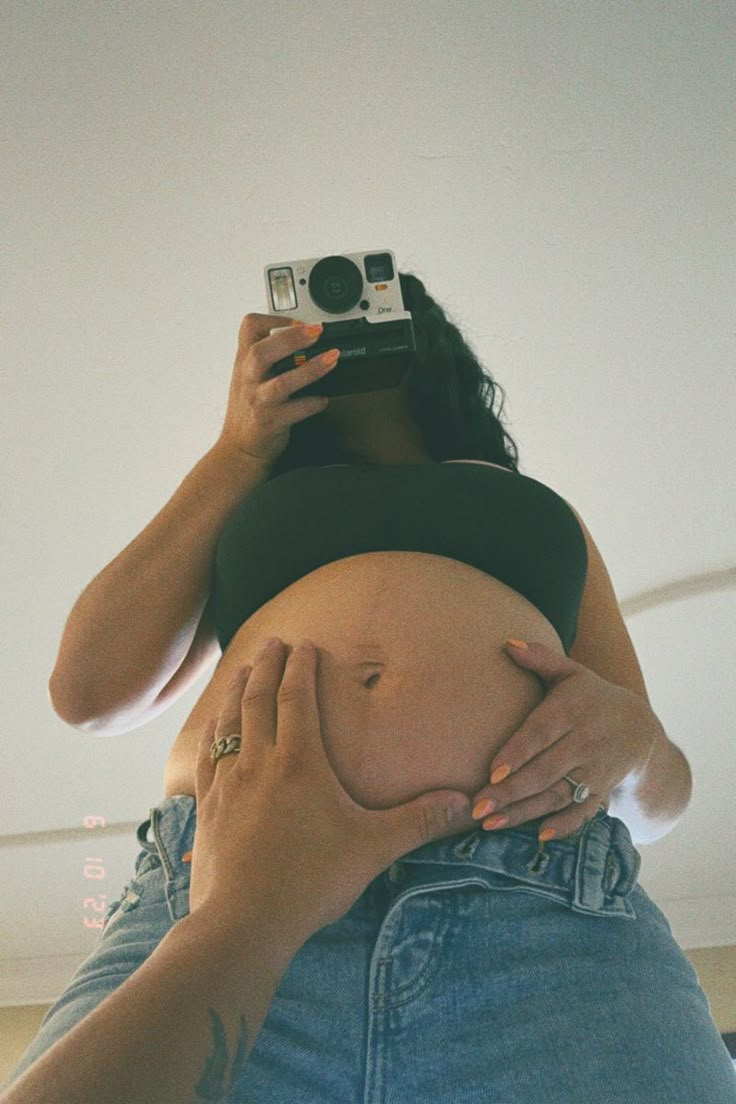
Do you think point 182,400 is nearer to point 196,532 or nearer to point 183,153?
point 183,153

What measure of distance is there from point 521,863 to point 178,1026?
0.76ft

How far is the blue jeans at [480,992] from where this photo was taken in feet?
1.54

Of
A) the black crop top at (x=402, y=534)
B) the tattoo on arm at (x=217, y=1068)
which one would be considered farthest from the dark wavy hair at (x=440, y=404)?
the tattoo on arm at (x=217, y=1068)

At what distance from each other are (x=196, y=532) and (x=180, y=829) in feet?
0.92

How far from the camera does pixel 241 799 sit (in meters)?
0.48

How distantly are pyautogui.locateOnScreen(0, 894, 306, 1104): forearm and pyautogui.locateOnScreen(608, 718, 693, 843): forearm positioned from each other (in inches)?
14.2

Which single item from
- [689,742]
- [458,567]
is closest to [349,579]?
Result: [458,567]

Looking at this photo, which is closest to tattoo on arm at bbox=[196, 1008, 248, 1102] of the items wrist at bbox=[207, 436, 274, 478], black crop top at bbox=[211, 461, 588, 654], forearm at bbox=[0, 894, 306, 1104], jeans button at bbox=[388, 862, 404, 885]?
forearm at bbox=[0, 894, 306, 1104]

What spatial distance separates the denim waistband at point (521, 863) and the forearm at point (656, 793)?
124 millimetres

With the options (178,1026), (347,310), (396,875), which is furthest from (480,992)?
(347,310)

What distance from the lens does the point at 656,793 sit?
75cm

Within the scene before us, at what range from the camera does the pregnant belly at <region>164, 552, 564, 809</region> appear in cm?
56

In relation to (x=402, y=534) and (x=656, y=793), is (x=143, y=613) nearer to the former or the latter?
(x=402, y=534)

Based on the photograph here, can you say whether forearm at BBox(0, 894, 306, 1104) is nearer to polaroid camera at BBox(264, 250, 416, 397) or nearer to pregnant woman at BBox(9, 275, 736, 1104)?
pregnant woman at BBox(9, 275, 736, 1104)
